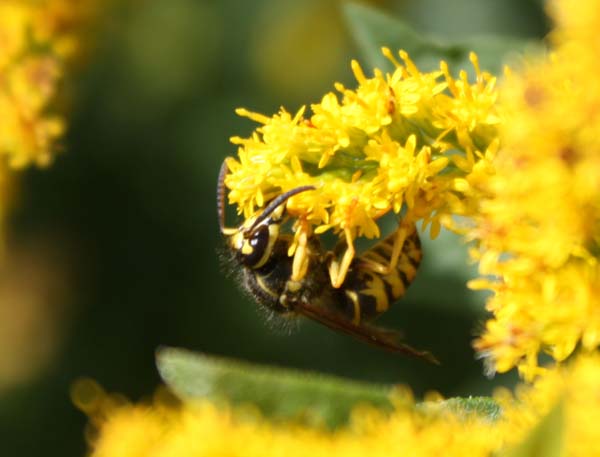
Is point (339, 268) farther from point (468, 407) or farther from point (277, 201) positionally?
point (468, 407)

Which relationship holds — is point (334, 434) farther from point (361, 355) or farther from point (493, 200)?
point (361, 355)

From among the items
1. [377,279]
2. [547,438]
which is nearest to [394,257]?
[377,279]

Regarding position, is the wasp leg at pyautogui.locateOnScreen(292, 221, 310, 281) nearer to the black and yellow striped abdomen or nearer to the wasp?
the wasp

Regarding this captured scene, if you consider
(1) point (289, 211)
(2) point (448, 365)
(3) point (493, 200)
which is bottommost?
(2) point (448, 365)

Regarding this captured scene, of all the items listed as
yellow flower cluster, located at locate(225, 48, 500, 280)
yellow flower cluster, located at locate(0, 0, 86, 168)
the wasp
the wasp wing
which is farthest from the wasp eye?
yellow flower cluster, located at locate(0, 0, 86, 168)

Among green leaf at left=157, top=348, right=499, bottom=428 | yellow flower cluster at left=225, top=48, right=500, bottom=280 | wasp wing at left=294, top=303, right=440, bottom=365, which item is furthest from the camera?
wasp wing at left=294, top=303, right=440, bottom=365

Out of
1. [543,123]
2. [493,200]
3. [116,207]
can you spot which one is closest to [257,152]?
[493,200]

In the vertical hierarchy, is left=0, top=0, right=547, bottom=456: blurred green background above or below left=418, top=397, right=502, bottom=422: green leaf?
above

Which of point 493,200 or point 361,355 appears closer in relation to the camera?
point 493,200
